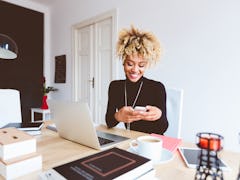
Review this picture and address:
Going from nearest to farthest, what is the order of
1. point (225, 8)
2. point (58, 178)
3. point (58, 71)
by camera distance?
point (58, 178) → point (225, 8) → point (58, 71)

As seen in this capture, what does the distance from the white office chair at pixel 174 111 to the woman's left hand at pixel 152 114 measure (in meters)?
0.08

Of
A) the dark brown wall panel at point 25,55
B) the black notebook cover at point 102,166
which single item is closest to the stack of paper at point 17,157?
the black notebook cover at point 102,166

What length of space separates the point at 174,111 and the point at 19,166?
1.02m

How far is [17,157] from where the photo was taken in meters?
0.58

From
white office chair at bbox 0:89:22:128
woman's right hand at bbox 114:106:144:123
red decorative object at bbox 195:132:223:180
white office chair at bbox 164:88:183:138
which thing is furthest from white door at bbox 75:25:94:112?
red decorative object at bbox 195:132:223:180

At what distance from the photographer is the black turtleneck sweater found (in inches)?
51.1

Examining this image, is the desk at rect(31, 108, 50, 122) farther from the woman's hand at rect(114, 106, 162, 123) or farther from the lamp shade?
the woman's hand at rect(114, 106, 162, 123)

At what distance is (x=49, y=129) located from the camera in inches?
45.9

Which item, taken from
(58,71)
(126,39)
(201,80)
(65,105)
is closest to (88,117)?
(65,105)

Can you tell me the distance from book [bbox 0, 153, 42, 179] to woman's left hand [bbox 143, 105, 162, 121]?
845mm

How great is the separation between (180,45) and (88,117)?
1.49 m

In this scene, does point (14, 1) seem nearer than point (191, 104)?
No

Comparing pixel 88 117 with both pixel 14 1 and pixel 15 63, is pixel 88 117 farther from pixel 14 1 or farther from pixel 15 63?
pixel 14 1

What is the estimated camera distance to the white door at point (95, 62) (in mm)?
2609
